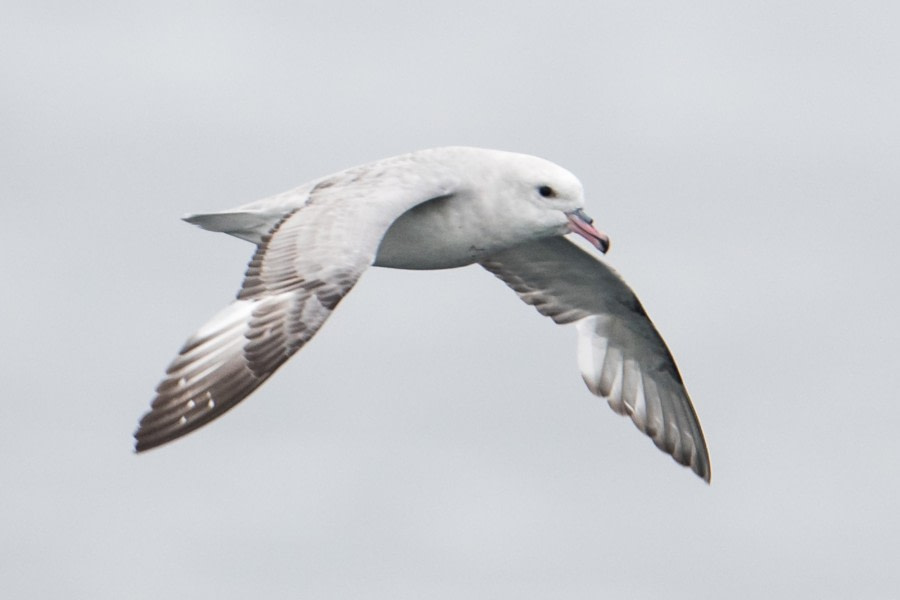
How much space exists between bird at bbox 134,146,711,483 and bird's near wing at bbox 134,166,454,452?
0.01 meters

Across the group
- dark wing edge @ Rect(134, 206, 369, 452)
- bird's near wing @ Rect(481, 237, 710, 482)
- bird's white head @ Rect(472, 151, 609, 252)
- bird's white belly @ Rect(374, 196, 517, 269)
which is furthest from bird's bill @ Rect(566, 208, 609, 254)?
dark wing edge @ Rect(134, 206, 369, 452)

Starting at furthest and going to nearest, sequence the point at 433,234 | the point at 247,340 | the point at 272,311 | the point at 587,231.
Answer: the point at 587,231 → the point at 433,234 → the point at 272,311 → the point at 247,340

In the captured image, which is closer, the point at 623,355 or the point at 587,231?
the point at 587,231

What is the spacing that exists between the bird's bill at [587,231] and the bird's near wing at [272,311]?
1.92 m

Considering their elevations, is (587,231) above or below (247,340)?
above

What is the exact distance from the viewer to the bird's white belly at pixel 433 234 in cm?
1733

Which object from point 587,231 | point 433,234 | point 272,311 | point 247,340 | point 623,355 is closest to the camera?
point 247,340

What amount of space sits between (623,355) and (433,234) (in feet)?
13.0

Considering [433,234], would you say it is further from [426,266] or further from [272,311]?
[272,311]

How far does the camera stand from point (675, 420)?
67.8 ft

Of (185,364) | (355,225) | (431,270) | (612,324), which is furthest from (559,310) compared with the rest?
(185,364)

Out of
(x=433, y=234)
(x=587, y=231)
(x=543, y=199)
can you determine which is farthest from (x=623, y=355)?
(x=433, y=234)

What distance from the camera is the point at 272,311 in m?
15.0

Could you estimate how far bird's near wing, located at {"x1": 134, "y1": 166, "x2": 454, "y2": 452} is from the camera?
14430 mm
